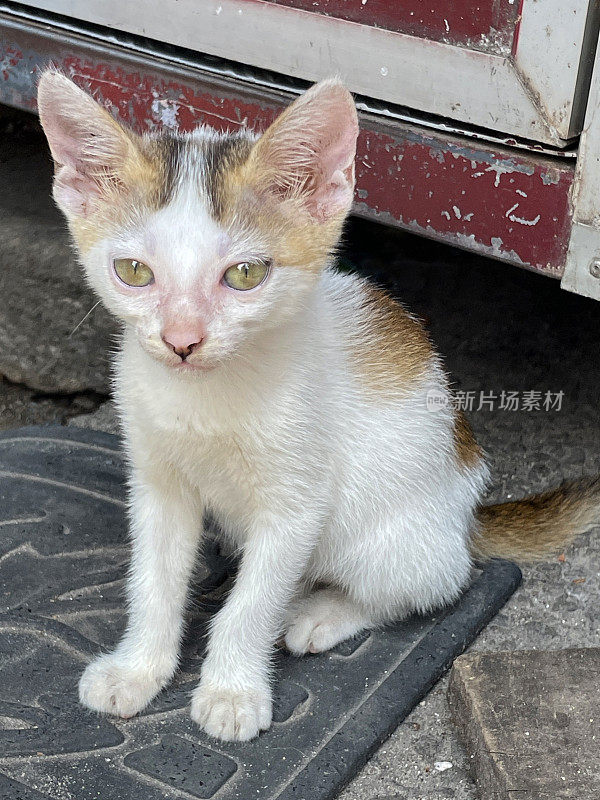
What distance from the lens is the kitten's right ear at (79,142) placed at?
5.62ft

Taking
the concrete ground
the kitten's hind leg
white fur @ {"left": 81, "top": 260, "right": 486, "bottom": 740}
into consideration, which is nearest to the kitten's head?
white fur @ {"left": 81, "top": 260, "right": 486, "bottom": 740}

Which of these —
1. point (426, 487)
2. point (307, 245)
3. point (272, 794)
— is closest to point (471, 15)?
point (307, 245)

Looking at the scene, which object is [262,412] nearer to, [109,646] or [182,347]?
[182,347]

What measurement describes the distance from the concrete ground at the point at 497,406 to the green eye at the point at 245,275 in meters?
1.00

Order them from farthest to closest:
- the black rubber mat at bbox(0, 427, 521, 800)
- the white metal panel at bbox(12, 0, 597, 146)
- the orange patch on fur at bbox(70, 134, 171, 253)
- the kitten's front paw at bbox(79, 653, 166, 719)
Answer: the white metal panel at bbox(12, 0, 597, 146) → the kitten's front paw at bbox(79, 653, 166, 719) → the black rubber mat at bbox(0, 427, 521, 800) → the orange patch on fur at bbox(70, 134, 171, 253)

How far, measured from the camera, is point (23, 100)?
3.12 m

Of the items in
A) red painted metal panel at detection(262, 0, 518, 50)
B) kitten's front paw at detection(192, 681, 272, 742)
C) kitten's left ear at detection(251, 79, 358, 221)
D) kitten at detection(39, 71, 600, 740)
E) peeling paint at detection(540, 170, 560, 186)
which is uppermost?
red painted metal panel at detection(262, 0, 518, 50)

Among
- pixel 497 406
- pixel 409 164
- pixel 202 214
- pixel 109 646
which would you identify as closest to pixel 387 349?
pixel 409 164

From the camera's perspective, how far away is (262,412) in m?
1.91

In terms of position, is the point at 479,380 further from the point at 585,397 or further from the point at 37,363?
the point at 37,363

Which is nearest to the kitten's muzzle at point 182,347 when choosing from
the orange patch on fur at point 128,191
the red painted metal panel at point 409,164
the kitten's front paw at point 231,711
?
the orange patch on fur at point 128,191

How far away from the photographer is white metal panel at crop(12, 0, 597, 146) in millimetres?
2139

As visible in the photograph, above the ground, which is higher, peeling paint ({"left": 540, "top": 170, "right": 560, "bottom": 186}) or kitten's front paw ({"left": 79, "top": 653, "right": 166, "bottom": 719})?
peeling paint ({"left": 540, "top": 170, "right": 560, "bottom": 186})

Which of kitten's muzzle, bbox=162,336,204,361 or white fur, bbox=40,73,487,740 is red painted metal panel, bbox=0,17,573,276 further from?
kitten's muzzle, bbox=162,336,204,361
